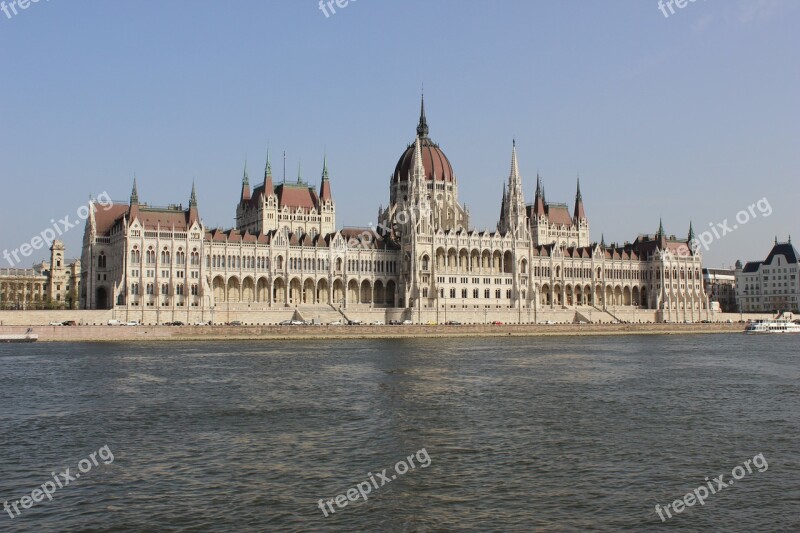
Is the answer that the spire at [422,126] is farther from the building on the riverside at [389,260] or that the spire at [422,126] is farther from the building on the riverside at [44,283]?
the building on the riverside at [44,283]

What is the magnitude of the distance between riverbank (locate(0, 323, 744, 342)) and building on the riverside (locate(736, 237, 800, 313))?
6474 cm

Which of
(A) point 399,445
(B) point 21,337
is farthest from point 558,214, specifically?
(A) point 399,445

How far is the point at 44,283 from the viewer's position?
164 meters

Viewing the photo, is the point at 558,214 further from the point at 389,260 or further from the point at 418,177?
the point at 389,260

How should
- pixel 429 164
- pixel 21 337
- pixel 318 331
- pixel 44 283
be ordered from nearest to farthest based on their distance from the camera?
pixel 21 337 → pixel 318 331 → pixel 429 164 → pixel 44 283

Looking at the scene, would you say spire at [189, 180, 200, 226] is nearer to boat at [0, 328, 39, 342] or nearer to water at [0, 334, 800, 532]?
boat at [0, 328, 39, 342]

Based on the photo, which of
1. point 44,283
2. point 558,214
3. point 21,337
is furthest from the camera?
point 558,214

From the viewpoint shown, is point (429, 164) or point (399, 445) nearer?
point (399, 445)

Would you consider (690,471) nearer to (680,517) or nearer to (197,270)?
(680,517)

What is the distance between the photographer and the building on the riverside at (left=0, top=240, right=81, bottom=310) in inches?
6191

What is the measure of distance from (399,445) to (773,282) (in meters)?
175

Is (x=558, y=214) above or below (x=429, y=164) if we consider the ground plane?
below

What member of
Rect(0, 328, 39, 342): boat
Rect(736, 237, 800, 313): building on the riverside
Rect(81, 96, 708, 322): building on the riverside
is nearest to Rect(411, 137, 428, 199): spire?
Rect(81, 96, 708, 322): building on the riverside

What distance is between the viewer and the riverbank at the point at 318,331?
9162 cm
